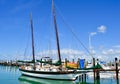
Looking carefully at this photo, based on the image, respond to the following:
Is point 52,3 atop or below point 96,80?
atop

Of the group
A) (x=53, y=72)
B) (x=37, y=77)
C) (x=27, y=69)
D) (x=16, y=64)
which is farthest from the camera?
(x=16, y=64)

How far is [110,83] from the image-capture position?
44.6m

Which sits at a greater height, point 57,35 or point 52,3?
point 52,3

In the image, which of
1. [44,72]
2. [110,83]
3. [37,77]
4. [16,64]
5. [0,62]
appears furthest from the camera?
[0,62]

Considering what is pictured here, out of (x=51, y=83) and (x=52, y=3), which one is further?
(x=52, y=3)

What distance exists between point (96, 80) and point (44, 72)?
11.3 m

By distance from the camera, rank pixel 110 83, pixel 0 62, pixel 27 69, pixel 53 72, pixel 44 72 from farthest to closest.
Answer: pixel 0 62 → pixel 27 69 → pixel 44 72 → pixel 53 72 → pixel 110 83

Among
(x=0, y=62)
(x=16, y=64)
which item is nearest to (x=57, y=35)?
(x=16, y=64)

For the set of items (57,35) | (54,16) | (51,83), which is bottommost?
(51,83)

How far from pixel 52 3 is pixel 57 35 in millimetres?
6488

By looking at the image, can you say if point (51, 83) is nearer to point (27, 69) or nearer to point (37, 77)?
point (37, 77)

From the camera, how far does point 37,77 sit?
185 feet

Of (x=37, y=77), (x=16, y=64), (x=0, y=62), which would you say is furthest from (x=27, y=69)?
(x=0, y=62)

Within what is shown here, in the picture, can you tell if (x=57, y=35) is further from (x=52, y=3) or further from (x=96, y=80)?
(x=96, y=80)
